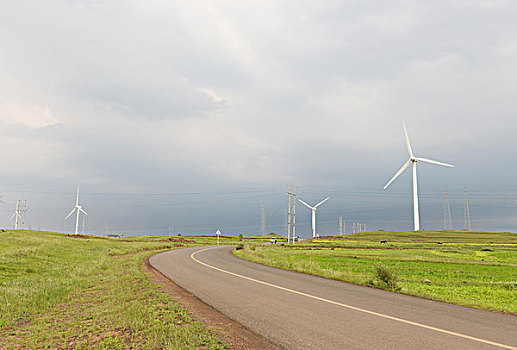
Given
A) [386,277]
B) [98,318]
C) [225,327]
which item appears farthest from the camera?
[386,277]

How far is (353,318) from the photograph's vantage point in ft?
33.8

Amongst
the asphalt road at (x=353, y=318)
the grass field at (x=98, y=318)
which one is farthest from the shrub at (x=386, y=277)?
the grass field at (x=98, y=318)

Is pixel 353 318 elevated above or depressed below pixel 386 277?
below

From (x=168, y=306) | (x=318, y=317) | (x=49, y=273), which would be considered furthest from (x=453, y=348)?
(x=49, y=273)

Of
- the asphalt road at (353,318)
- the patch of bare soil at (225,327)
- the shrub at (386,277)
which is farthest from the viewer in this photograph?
the shrub at (386,277)

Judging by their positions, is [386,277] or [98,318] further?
[386,277]

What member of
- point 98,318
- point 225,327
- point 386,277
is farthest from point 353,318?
point 98,318

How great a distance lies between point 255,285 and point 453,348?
10679mm

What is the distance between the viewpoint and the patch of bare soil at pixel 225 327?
7902mm

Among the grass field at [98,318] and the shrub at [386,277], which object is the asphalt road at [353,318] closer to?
the shrub at [386,277]

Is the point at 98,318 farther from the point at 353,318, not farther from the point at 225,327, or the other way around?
the point at 353,318

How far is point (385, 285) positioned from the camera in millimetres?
16828

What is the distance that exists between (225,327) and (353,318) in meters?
3.88

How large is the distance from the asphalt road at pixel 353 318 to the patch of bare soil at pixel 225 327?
0.28m
